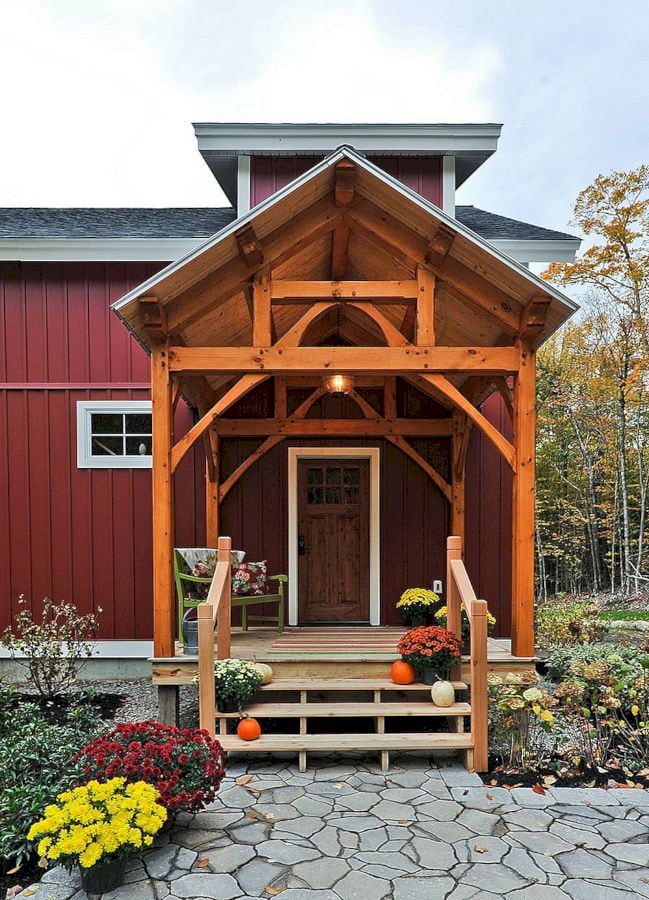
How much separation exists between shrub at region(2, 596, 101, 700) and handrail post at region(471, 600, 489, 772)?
3322 mm

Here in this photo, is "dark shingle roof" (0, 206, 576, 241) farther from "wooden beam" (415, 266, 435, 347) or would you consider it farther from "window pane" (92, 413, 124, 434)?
"wooden beam" (415, 266, 435, 347)

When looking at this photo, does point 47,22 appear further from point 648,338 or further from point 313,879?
point 313,879

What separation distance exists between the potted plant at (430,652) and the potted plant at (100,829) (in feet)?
6.57

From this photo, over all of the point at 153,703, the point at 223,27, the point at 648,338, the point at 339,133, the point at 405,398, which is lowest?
the point at 153,703

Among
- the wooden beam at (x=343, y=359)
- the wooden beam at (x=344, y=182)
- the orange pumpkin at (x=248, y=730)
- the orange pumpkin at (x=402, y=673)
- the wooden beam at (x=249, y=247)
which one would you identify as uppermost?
the wooden beam at (x=344, y=182)

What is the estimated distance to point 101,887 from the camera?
9.21 feet

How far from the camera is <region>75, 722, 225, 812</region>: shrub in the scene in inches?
124

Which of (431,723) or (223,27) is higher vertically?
(223,27)

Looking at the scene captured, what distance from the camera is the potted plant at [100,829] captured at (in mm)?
2721

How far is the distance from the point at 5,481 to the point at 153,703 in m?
2.63

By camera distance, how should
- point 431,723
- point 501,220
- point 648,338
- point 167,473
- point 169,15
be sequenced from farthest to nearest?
point 169,15, point 648,338, point 501,220, point 431,723, point 167,473

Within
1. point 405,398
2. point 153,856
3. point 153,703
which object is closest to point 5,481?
point 153,703

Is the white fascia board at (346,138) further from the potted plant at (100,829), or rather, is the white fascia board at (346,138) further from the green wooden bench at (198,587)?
the potted plant at (100,829)

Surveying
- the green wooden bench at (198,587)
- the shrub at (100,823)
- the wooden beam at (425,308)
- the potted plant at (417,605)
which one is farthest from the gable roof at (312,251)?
the shrub at (100,823)
